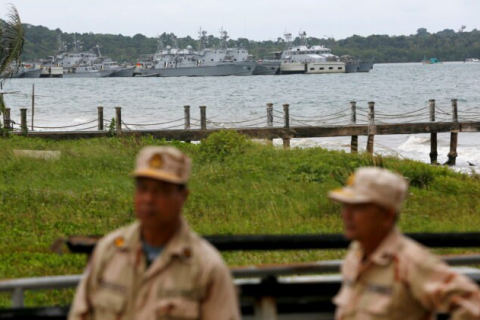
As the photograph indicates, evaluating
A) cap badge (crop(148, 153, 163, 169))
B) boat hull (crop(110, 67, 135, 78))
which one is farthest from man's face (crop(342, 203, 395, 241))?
boat hull (crop(110, 67, 135, 78))

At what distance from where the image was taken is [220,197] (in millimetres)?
13281

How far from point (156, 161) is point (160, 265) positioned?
1.39 ft

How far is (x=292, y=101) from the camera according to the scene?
69.8 m

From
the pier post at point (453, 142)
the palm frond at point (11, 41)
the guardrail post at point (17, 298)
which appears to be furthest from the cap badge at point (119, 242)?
the pier post at point (453, 142)

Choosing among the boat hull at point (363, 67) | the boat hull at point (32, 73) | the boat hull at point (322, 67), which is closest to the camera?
the boat hull at point (322, 67)

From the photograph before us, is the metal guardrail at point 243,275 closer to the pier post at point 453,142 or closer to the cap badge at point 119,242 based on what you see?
the cap badge at point 119,242

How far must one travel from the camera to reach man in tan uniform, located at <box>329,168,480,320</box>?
3.71 m

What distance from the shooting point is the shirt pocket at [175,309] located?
369 cm

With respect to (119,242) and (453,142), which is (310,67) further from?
(119,242)

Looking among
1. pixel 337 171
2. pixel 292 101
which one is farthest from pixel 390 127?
pixel 292 101

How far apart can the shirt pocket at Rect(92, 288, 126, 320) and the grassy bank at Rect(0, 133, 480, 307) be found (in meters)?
4.09

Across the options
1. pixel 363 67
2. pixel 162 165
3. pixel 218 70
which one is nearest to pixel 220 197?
pixel 162 165

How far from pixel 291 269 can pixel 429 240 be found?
105 centimetres

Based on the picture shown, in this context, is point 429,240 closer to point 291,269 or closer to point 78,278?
point 291,269
